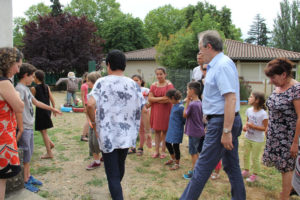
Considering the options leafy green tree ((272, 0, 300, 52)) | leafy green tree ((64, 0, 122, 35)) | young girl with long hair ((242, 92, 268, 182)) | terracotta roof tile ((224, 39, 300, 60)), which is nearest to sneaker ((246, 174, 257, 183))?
young girl with long hair ((242, 92, 268, 182))

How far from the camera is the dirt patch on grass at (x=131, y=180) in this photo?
3660 mm

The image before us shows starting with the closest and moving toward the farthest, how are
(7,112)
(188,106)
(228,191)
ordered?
(7,112), (228,191), (188,106)

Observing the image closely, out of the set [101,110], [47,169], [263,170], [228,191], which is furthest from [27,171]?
[263,170]

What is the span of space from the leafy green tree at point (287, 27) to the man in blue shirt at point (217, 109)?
44200 millimetres

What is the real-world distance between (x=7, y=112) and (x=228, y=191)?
10.0 feet

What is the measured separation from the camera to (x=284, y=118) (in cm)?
318

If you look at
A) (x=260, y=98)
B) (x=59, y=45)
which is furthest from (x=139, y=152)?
(x=59, y=45)

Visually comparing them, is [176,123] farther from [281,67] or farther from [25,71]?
[25,71]

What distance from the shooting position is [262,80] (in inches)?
918

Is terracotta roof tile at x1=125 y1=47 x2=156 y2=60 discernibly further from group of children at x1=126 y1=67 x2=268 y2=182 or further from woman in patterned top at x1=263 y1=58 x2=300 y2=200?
woman in patterned top at x1=263 y1=58 x2=300 y2=200

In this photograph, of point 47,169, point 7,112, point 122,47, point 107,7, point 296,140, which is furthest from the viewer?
point 107,7

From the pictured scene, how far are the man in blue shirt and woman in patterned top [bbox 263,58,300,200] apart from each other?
65 cm

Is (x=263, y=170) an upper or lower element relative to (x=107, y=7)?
lower

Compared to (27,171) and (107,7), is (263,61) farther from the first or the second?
(107,7)
